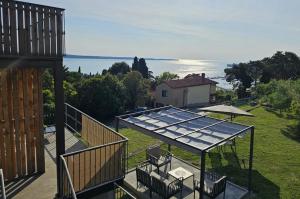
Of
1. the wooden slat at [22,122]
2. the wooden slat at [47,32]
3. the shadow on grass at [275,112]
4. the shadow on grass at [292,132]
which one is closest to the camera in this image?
the wooden slat at [47,32]

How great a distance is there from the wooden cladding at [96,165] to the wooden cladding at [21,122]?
143 centimetres

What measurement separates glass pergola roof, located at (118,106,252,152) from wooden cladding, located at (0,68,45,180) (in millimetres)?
3926

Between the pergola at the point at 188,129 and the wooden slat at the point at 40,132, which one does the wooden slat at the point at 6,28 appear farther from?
the pergola at the point at 188,129

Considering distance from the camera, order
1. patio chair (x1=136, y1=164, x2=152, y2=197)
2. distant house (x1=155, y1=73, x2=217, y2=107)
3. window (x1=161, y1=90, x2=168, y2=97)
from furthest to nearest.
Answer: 1. window (x1=161, y1=90, x2=168, y2=97)
2. distant house (x1=155, y1=73, x2=217, y2=107)
3. patio chair (x1=136, y1=164, x2=152, y2=197)

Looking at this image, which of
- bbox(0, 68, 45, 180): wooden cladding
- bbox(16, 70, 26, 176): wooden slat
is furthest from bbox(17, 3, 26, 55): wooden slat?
bbox(16, 70, 26, 176): wooden slat

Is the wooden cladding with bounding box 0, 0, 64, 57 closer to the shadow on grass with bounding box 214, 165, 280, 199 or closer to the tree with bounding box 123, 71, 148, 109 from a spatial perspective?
the shadow on grass with bounding box 214, 165, 280, 199

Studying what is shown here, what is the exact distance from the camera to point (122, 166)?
8375 mm

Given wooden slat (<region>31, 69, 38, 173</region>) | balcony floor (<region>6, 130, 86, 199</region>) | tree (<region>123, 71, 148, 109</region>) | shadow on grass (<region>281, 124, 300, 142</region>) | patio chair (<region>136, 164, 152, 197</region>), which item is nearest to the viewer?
balcony floor (<region>6, 130, 86, 199</region>)

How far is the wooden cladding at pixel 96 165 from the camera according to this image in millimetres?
7277

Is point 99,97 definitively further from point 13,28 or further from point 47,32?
point 13,28

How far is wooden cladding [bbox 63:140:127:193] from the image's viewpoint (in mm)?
7277

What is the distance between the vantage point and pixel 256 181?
36.8ft

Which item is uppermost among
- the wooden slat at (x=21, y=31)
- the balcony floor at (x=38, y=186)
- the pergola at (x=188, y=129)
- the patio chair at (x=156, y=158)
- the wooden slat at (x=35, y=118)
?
the wooden slat at (x=21, y=31)

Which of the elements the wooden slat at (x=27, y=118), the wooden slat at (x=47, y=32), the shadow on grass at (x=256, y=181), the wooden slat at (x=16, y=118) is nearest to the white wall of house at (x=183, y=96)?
the shadow on grass at (x=256, y=181)
